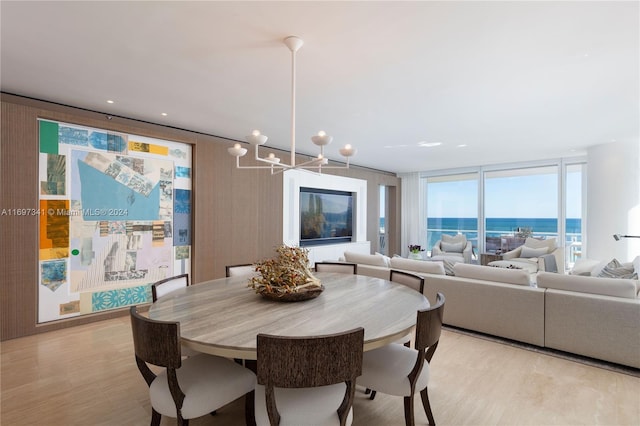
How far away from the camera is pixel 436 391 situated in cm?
239

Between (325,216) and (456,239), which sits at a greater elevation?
(325,216)

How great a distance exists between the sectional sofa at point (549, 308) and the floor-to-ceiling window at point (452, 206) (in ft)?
16.6

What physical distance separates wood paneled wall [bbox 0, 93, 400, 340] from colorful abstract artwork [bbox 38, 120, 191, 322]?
103 mm

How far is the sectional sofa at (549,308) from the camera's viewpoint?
8.97 ft

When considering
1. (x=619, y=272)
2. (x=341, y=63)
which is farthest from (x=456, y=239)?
(x=341, y=63)

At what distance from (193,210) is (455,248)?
5.93m

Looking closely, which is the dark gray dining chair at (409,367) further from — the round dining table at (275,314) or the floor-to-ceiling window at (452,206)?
the floor-to-ceiling window at (452,206)

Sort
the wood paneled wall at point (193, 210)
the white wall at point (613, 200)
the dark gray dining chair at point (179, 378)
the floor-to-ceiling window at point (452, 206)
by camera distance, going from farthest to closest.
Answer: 1. the floor-to-ceiling window at point (452, 206)
2. the white wall at point (613, 200)
3. the wood paneled wall at point (193, 210)
4. the dark gray dining chair at point (179, 378)

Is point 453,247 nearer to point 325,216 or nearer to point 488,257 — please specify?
point 488,257

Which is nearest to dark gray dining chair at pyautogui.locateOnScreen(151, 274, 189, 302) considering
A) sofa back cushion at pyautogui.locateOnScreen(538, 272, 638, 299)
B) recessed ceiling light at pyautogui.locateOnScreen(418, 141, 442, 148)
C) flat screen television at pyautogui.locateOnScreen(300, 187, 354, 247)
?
sofa back cushion at pyautogui.locateOnScreen(538, 272, 638, 299)

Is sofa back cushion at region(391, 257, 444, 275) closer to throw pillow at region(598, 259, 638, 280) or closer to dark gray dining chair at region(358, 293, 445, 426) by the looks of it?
throw pillow at region(598, 259, 638, 280)

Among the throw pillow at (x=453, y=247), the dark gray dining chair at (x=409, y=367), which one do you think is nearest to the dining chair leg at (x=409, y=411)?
the dark gray dining chair at (x=409, y=367)

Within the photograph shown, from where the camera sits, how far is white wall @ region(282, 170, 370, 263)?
5.92 m

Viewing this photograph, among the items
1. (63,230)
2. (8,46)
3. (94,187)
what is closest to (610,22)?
(8,46)
